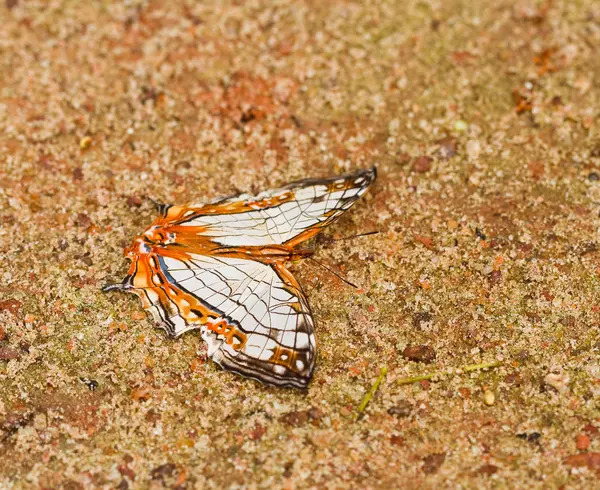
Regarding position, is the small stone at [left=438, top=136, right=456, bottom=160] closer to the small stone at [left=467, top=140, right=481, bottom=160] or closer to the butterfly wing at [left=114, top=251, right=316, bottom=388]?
the small stone at [left=467, top=140, right=481, bottom=160]

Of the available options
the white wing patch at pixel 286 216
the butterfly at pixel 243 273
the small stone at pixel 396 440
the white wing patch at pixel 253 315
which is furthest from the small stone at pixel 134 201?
the small stone at pixel 396 440

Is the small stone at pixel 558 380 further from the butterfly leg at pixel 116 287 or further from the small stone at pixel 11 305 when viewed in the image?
the small stone at pixel 11 305

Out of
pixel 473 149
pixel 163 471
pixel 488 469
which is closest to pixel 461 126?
pixel 473 149

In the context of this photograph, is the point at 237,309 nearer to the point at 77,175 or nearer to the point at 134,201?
the point at 134,201

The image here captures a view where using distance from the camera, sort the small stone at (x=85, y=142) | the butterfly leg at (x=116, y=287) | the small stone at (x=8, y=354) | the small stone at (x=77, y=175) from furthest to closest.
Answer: the small stone at (x=85, y=142) < the small stone at (x=77, y=175) < the butterfly leg at (x=116, y=287) < the small stone at (x=8, y=354)

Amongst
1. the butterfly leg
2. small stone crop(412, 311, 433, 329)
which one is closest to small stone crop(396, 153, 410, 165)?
small stone crop(412, 311, 433, 329)

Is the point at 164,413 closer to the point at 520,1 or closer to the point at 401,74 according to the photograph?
the point at 401,74
